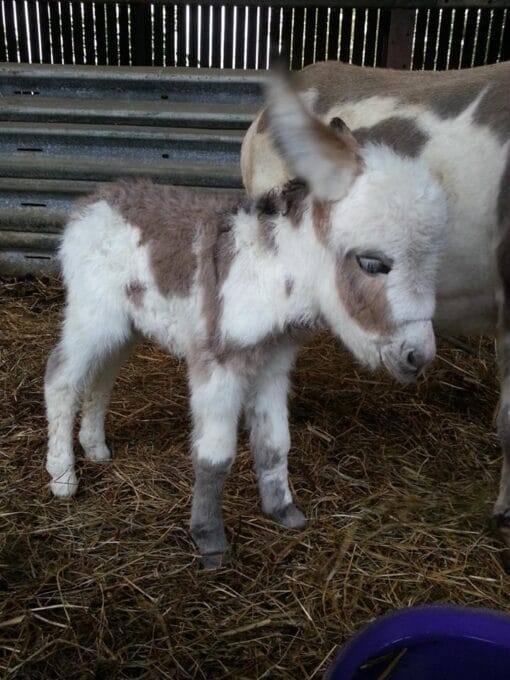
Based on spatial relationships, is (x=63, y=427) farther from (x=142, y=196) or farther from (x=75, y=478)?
(x=142, y=196)

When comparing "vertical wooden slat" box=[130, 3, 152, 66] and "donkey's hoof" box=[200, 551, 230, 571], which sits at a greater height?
"vertical wooden slat" box=[130, 3, 152, 66]

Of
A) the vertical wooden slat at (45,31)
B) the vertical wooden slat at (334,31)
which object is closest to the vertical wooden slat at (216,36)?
the vertical wooden slat at (334,31)

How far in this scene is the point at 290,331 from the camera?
7.04ft

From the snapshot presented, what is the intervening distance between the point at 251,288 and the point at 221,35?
3953 millimetres

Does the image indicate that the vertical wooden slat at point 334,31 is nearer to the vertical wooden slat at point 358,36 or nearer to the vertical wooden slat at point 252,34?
the vertical wooden slat at point 358,36

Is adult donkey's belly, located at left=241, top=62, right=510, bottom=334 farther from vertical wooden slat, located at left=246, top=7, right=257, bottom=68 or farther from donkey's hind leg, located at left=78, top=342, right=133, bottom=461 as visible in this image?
vertical wooden slat, located at left=246, top=7, right=257, bottom=68

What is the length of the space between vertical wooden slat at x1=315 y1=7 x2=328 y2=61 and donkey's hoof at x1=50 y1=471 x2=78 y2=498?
4326 mm

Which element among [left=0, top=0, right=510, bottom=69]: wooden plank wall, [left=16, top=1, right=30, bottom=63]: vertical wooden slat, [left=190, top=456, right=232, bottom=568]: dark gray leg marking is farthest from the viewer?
[left=0, top=0, right=510, bottom=69]: wooden plank wall

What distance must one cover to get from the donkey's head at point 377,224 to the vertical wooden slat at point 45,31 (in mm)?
4347

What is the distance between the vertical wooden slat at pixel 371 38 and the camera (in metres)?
5.46

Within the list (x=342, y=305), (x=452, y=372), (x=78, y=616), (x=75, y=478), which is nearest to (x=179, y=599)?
(x=78, y=616)

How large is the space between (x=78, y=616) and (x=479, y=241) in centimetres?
179

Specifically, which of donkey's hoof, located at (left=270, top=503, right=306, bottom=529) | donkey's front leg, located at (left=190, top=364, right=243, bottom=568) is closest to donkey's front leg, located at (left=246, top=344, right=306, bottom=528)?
donkey's hoof, located at (left=270, top=503, right=306, bottom=529)

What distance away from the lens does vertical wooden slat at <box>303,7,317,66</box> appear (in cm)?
→ 559
